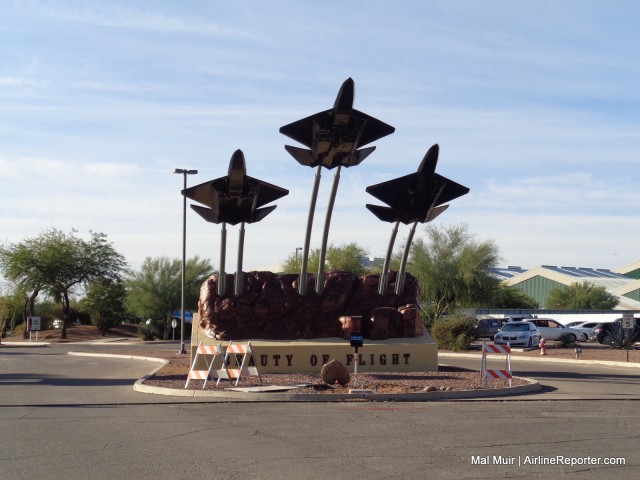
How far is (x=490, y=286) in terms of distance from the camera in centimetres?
4909

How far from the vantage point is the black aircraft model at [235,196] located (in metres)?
25.7

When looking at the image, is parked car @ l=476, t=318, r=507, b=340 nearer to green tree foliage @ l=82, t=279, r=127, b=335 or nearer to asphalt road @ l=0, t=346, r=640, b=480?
Answer: green tree foliage @ l=82, t=279, r=127, b=335

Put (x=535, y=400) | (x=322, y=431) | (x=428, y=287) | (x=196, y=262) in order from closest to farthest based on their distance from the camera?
(x=322, y=431), (x=535, y=400), (x=428, y=287), (x=196, y=262)

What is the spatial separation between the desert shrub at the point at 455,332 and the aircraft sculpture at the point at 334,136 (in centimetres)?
1383

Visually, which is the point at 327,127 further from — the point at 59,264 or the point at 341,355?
the point at 59,264

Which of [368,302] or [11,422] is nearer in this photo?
[11,422]

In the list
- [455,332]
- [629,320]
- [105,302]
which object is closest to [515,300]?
[105,302]

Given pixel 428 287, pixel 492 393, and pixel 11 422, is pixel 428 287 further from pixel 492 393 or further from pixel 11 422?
pixel 11 422

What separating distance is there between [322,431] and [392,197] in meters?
15.4

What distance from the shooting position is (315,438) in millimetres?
11781

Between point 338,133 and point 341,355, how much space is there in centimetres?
669

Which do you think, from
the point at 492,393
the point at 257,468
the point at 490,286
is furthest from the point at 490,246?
the point at 257,468

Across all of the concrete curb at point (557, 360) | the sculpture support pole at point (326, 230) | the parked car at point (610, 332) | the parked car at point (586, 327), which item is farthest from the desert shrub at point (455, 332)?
the sculpture support pole at point (326, 230)

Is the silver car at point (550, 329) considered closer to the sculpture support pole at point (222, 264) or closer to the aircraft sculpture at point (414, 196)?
the aircraft sculpture at point (414, 196)
